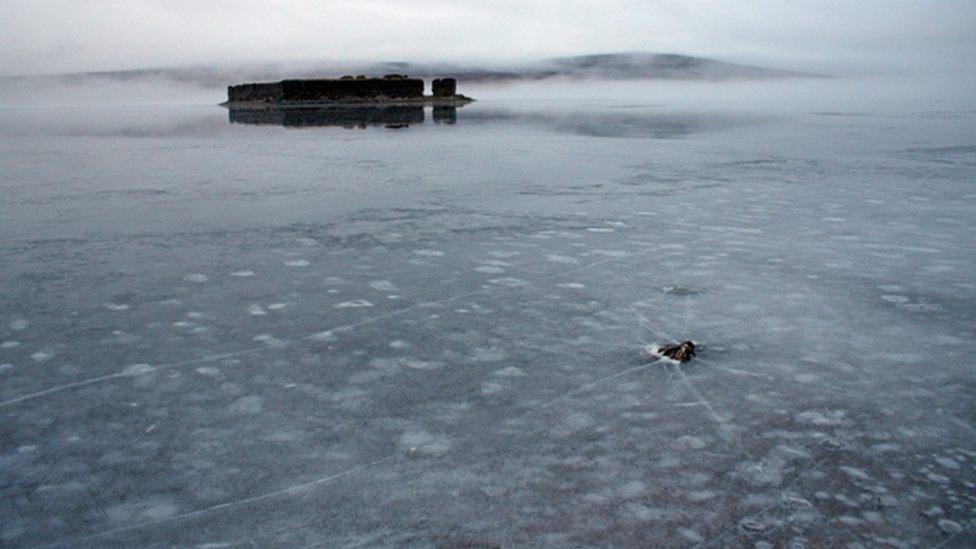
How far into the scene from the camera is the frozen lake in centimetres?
181

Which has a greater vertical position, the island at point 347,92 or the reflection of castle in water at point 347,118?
the island at point 347,92

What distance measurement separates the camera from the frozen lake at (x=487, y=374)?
1.81 metres

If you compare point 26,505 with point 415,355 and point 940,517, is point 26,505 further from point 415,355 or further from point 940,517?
point 940,517

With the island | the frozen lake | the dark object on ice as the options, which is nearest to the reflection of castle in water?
the island

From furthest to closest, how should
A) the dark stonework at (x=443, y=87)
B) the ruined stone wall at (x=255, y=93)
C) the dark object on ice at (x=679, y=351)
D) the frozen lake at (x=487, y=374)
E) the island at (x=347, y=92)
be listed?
the dark stonework at (x=443, y=87) < the ruined stone wall at (x=255, y=93) < the island at (x=347, y=92) < the dark object on ice at (x=679, y=351) < the frozen lake at (x=487, y=374)

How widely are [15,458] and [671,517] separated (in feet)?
5.58

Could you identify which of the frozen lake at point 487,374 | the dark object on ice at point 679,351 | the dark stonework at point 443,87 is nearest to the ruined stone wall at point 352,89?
the dark stonework at point 443,87

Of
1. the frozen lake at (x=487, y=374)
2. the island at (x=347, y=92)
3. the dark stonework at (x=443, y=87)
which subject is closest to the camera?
the frozen lake at (x=487, y=374)

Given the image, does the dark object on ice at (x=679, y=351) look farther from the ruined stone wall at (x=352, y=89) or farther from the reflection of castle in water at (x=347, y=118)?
the ruined stone wall at (x=352, y=89)

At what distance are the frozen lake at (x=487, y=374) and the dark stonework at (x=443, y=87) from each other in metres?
33.0

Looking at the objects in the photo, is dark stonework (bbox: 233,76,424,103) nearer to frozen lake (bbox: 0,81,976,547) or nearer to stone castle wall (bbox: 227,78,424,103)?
stone castle wall (bbox: 227,78,424,103)

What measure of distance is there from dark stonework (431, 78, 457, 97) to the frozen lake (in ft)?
108

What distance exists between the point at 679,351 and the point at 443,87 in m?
36.7

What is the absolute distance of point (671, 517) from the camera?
69.7 inches
